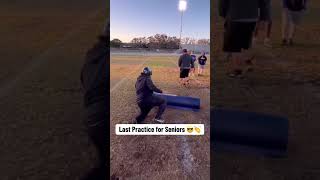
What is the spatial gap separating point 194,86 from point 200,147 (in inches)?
15.0

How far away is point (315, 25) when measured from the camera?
2945 mm

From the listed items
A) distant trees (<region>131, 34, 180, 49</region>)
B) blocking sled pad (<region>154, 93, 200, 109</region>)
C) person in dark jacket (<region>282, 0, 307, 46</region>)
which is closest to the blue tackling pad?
blocking sled pad (<region>154, 93, 200, 109</region>)

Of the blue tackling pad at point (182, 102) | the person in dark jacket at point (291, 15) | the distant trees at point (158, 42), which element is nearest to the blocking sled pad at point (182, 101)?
the blue tackling pad at point (182, 102)

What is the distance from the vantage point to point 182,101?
88.0 inches

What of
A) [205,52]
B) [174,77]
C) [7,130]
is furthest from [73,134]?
[205,52]

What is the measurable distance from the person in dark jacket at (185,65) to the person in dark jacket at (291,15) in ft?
2.55

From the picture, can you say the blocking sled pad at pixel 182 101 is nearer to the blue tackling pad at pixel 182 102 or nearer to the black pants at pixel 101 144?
the blue tackling pad at pixel 182 102

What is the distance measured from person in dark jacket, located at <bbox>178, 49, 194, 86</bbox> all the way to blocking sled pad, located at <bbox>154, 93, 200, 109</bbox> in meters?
0.10

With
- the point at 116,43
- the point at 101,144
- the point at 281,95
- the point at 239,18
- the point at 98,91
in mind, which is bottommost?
the point at 101,144

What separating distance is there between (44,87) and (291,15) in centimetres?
239

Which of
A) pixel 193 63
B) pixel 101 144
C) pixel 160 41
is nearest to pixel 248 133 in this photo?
pixel 193 63

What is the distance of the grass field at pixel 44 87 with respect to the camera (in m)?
2.70

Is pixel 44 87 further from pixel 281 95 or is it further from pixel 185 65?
pixel 281 95

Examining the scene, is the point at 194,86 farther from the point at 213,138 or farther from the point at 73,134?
the point at 73,134
